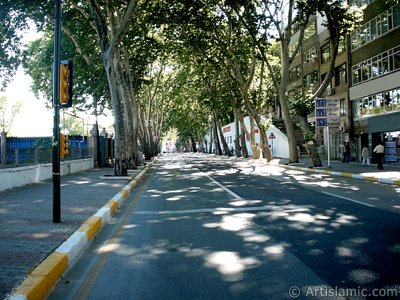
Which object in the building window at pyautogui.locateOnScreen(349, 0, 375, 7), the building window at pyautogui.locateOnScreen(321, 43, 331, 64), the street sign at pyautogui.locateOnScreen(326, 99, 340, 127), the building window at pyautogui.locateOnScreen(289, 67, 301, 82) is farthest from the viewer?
the building window at pyautogui.locateOnScreen(289, 67, 301, 82)

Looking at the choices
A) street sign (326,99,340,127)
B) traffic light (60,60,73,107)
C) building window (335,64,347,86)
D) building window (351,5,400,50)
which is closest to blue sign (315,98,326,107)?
street sign (326,99,340,127)

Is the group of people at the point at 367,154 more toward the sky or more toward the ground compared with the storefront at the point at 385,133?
more toward the ground

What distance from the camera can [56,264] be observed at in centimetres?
511

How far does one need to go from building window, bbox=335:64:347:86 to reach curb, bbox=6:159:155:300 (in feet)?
99.7

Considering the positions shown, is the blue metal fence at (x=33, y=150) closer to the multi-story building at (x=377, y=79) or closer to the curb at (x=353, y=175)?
Result: the curb at (x=353, y=175)

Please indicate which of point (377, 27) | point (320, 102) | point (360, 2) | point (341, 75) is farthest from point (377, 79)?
point (320, 102)

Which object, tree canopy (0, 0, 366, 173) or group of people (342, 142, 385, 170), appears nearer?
tree canopy (0, 0, 366, 173)

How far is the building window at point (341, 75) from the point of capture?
34.8 m

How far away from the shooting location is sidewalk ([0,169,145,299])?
5125mm

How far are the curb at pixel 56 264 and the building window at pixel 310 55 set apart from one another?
37163 millimetres

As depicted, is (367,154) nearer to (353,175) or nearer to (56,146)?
(353,175)

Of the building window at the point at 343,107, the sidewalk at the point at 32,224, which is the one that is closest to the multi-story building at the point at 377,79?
the building window at the point at 343,107

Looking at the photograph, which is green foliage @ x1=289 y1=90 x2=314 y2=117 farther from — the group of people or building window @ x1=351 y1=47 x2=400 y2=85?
building window @ x1=351 y1=47 x2=400 y2=85

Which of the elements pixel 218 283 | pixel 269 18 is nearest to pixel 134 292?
pixel 218 283
